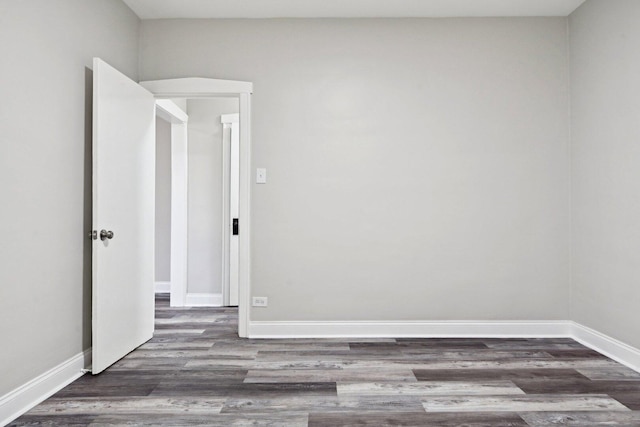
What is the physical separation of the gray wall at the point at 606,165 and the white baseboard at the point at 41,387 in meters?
3.48

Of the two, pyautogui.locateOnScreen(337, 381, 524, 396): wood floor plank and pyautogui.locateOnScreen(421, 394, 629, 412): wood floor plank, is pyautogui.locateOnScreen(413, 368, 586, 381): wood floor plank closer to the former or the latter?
pyautogui.locateOnScreen(337, 381, 524, 396): wood floor plank

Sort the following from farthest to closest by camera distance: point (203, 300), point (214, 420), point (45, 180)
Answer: point (203, 300)
point (45, 180)
point (214, 420)

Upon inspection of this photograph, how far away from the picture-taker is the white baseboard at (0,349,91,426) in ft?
6.79

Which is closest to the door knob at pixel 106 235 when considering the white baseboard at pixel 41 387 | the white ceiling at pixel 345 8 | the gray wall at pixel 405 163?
the white baseboard at pixel 41 387

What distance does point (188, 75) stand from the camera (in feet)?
11.7

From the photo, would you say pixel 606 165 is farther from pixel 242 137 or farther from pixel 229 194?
pixel 229 194

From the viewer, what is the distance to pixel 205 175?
488 centimetres

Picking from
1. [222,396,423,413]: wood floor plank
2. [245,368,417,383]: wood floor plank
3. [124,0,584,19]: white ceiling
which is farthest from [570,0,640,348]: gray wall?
[222,396,423,413]: wood floor plank

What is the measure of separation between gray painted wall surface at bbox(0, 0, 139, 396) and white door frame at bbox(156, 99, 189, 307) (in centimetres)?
187

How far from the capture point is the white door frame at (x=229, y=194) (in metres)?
4.78

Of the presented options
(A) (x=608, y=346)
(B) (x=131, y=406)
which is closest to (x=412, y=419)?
(B) (x=131, y=406)

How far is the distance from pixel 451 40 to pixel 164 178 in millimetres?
→ 3871

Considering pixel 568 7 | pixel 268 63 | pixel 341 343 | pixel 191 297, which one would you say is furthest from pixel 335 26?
pixel 191 297

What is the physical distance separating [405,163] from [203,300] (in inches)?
106
